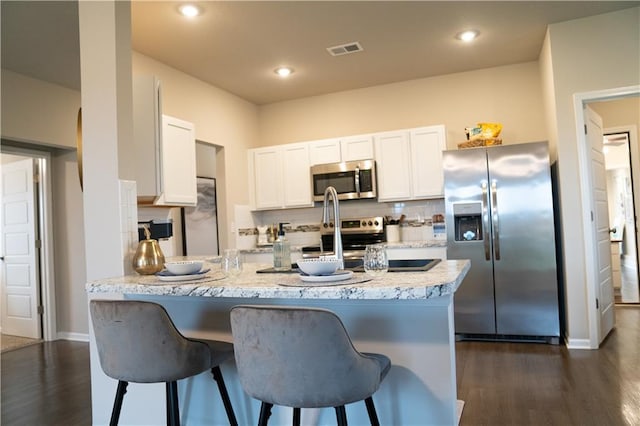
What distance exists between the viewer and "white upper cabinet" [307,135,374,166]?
195 inches

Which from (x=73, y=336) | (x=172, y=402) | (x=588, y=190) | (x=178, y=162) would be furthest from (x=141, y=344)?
(x=73, y=336)

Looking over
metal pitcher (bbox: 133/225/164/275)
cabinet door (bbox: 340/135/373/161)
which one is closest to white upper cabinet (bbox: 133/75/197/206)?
metal pitcher (bbox: 133/225/164/275)

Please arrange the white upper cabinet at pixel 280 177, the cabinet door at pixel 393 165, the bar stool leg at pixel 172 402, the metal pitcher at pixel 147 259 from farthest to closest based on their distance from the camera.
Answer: the white upper cabinet at pixel 280 177
the cabinet door at pixel 393 165
the metal pitcher at pixel 147 259
the bar stool leg at pixel 172 402

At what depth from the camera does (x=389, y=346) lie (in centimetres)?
187

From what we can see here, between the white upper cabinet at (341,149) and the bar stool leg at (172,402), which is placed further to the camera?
the white upper cabinet at (341,149)

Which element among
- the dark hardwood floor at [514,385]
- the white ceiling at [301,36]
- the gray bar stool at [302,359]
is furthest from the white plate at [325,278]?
the white ceiling at [301,36]

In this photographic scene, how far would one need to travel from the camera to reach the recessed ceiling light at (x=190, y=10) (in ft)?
10.4

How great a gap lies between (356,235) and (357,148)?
965mm

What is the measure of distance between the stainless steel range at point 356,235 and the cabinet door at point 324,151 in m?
0.72

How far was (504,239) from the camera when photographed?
405 centimetres

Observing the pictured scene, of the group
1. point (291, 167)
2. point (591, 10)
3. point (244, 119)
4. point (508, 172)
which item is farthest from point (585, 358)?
point (244, 119)

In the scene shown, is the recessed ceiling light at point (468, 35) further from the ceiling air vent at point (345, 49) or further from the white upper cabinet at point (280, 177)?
the white upper cabinet at point (280, 177)

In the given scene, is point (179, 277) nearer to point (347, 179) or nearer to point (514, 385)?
point (514, 385)

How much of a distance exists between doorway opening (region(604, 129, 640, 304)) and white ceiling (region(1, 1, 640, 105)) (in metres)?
2.21
